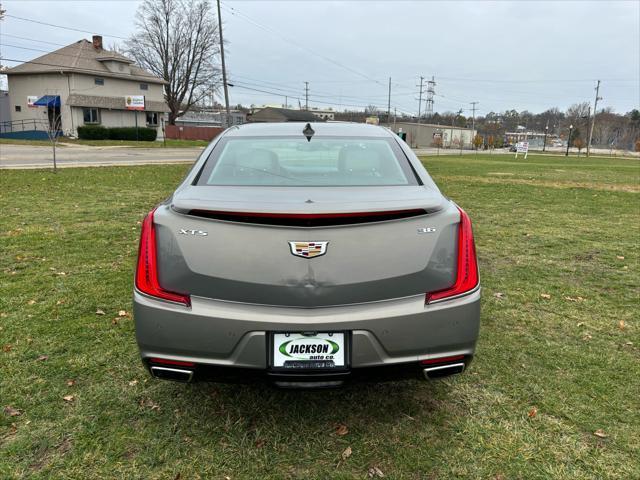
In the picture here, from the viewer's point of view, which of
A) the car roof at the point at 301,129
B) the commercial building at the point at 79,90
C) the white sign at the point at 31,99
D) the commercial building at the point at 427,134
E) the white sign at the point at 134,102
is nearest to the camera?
the car roof at the point at 301,129

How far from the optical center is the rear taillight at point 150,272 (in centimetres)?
222

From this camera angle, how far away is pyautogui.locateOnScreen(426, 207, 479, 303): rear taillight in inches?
89.0

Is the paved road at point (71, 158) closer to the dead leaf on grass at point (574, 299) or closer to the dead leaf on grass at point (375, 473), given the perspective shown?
the dead leaf on grass at point (574, 299)

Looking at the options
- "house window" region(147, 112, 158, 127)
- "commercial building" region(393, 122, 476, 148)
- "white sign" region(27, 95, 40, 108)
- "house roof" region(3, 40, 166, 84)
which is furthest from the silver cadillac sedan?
"commercial building" region(393, 122, 476, 148)

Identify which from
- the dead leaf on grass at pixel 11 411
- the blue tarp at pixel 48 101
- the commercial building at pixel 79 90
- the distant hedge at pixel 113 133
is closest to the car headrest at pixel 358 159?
Result: the dead leaf on grass at pixel 11 411

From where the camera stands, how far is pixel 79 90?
1724 inches

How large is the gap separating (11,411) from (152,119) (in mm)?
52648

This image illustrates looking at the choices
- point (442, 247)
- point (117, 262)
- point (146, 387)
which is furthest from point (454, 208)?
point (117, 262)

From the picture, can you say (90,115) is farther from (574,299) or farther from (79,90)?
(574,299)

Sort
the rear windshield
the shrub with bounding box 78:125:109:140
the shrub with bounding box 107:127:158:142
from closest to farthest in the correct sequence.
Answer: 1. the rear windshield
2. the shrub with bounding box 78:125:109:140
3. the shrub with bounding box 107:127:158:142

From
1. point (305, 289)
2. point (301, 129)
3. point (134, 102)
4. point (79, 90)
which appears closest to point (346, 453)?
point (305, 289)

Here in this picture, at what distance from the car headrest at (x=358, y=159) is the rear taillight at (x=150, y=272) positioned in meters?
1.20

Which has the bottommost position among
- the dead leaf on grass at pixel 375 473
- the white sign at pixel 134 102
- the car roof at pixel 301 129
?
the dead leaf on grass at pixel 375 473

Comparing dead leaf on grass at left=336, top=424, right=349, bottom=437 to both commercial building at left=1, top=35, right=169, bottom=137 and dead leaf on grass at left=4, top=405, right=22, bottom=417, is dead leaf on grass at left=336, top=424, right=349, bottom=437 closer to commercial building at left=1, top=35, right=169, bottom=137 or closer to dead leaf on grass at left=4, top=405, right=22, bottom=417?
dead leaf on grass at left=4, top=405, right=22, bottom=417
